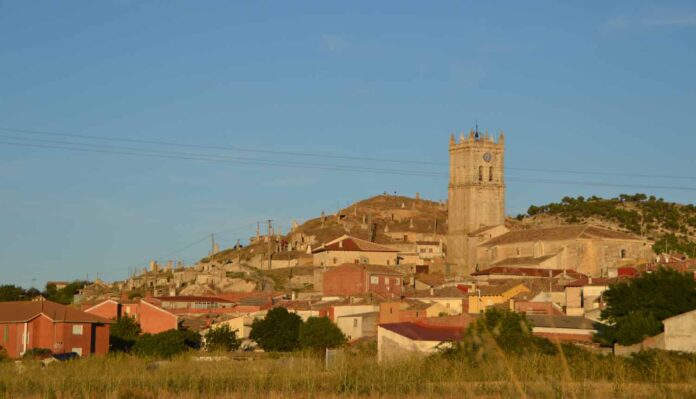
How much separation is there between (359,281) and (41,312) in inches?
914

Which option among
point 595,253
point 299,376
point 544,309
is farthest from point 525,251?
point 299,376

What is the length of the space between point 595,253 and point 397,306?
81.3ft

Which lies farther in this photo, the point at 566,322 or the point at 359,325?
the point at 359,325

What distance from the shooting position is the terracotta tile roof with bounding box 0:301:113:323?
4712 centimetres

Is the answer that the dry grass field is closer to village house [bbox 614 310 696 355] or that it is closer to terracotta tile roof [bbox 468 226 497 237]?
village house [bbox 614 310 696 355]

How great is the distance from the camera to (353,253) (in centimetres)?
7906

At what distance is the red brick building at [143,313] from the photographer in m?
57.9

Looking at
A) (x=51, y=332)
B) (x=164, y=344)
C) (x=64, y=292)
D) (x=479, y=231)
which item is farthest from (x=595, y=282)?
(x=64, y=292)

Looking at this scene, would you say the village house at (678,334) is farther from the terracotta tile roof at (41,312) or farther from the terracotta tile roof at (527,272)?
the terracotta tile roof at (527,272)

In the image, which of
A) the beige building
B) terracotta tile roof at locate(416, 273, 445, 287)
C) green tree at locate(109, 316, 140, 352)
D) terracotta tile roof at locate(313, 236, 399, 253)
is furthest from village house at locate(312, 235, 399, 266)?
green tree at locate(109, 316, 140, 352)

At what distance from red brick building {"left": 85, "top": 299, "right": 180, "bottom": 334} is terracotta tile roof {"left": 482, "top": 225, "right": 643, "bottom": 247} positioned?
2745 cm

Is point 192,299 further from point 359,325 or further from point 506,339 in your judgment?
point 506,339

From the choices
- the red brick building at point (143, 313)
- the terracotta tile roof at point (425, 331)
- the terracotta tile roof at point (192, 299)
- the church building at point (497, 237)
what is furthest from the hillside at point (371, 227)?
the terracotta tile roof at point (425, 331)

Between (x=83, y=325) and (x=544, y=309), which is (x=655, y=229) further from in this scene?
(x=83, y=325)
